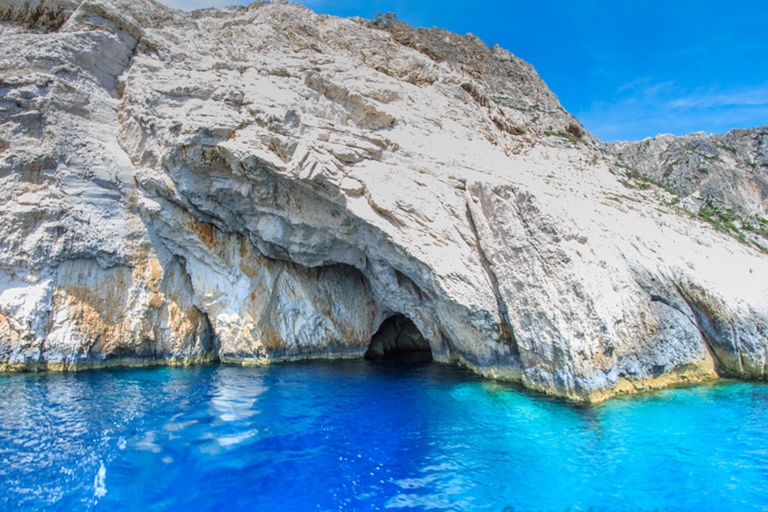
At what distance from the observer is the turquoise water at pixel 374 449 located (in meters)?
7.84

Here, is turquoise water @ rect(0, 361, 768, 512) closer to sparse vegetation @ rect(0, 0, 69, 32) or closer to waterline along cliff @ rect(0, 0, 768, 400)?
waterline along cliff @ rect(0, 0, 768, 400)

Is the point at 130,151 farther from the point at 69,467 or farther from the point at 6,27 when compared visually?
the point at 69,467

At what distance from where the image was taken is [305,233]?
1961 cm

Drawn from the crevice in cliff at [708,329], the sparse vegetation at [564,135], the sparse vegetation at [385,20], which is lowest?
the crevice in cliff at [708,329]

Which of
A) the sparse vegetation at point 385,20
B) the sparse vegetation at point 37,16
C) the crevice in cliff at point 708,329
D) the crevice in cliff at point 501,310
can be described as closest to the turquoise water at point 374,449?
the crevice in cliff at point 708,329

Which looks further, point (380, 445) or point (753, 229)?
point (753, 229)

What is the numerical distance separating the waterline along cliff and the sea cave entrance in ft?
5.37

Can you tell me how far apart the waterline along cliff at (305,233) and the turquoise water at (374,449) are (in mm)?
2470

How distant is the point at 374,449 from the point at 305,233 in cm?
1211

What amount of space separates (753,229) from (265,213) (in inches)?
1189

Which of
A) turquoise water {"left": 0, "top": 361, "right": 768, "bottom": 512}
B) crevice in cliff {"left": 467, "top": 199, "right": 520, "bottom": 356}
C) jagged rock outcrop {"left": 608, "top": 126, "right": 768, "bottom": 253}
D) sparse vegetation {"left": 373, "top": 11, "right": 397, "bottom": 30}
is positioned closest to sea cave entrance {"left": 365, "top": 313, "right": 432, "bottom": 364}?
crevice in cliff {"left": 467, "top": 199, "right": 520, "bottom": 356}

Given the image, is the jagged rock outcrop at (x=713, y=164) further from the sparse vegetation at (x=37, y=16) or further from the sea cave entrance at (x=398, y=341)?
the sparse vegetation at (x=37, y=16)

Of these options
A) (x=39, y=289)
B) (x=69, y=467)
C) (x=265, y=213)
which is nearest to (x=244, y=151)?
(x=265, y=213)

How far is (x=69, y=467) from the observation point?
8875 millimetres
